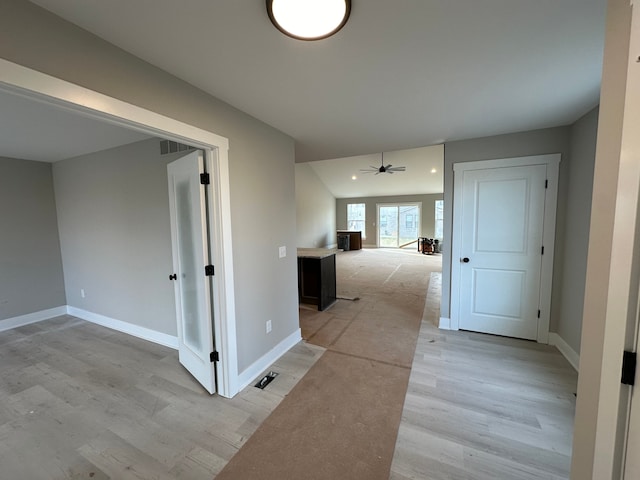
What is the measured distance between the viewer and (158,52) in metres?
1.40

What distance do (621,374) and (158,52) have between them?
238cm

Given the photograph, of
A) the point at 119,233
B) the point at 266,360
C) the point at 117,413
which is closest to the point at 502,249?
the point at 266,360

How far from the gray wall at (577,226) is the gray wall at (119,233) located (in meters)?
3.95

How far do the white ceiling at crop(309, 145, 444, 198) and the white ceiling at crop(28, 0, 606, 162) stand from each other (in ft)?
18.4

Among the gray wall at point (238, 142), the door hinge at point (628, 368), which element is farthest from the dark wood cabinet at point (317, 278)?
the door hinge at point (628, 368)

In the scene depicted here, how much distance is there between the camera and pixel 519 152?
284 cm

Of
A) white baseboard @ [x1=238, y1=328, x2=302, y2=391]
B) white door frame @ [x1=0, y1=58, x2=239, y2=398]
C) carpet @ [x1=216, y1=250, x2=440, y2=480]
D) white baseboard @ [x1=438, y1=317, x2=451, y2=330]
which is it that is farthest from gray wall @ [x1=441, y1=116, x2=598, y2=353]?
white door frame @ [x1=0, y1=58, x2=239, y2=398]

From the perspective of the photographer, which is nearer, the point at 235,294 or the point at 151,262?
the point at 235,294

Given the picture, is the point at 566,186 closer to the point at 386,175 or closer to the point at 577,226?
the point at 577,226

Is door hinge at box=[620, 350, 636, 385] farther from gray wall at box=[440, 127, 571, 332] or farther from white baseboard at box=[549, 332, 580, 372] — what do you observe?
gray wall at box=[440, 127, 571, 332]

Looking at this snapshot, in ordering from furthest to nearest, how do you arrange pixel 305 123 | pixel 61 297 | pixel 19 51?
1. pixel 61 297
2. pixel 305 123
3. pixel 19 51

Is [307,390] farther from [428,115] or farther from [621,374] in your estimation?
[428,115]

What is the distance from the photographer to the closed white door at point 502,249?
9.39 ft

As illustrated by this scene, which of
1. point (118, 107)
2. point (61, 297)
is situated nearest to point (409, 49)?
point (118, 107)
